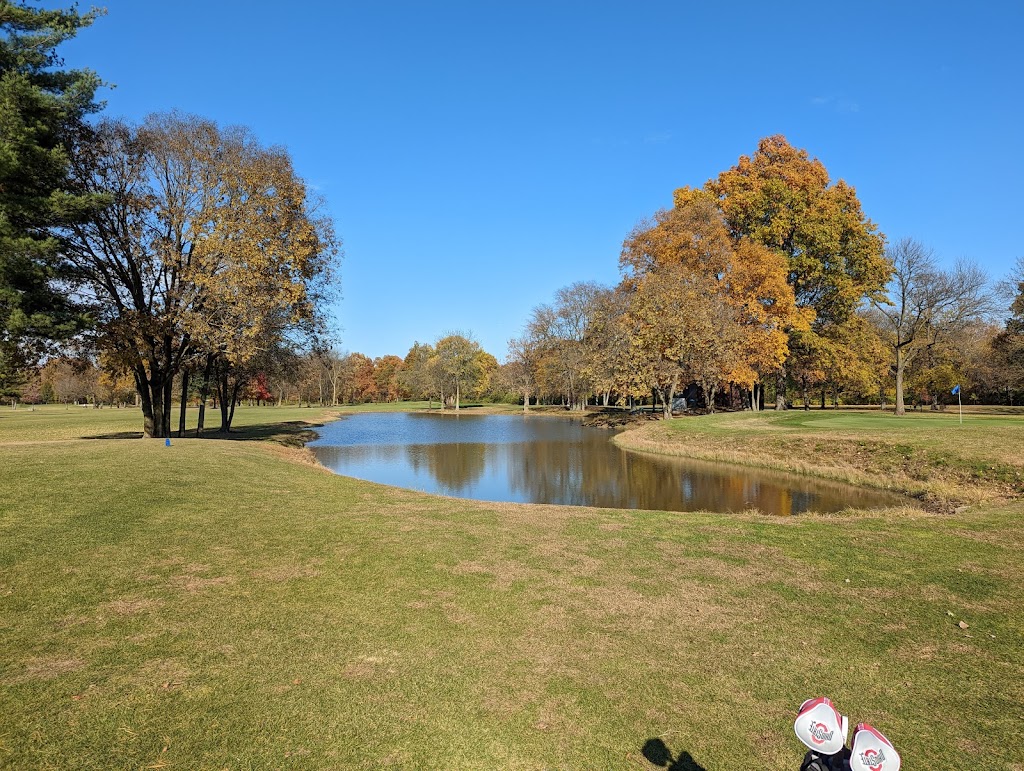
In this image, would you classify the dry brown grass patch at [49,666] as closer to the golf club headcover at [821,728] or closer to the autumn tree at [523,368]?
the golf club headcover at [821,728]

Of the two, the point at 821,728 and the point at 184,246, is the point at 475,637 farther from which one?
the point at 184,246

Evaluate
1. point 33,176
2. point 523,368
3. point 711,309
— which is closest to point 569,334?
point 523,368

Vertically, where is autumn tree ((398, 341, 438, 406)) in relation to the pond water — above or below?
above

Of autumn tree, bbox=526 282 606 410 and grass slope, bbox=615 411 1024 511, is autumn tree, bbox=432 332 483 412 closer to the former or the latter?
autumn tree, bbox=526 282 606 410

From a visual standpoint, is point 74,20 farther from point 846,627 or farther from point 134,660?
point 846,627

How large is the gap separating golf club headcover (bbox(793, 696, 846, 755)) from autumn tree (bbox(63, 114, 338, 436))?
22.6 meters

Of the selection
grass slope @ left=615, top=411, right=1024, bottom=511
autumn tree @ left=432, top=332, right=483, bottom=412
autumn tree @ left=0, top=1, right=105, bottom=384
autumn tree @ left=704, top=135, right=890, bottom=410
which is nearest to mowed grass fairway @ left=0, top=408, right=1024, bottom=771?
grass slope @ left=615, top=411, right=1024, bottom=511

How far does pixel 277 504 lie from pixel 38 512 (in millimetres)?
3690

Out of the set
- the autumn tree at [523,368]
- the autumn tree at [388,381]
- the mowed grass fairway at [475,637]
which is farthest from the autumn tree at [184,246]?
the autumn tree at [388,381]

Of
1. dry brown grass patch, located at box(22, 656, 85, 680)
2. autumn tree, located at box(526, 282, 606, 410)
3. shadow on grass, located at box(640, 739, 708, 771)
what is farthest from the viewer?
autumn tree, located at box(526, 282, 606, 410)

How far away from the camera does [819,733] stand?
1.85 meters

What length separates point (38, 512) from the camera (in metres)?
8.33

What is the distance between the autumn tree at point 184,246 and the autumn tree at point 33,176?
1.91 meters

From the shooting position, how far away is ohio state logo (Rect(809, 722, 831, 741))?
183cm
